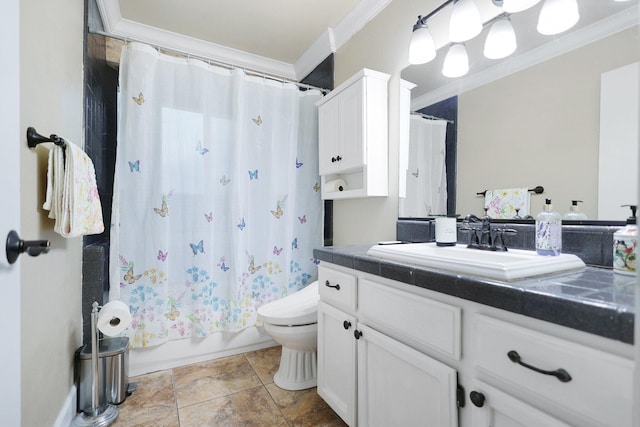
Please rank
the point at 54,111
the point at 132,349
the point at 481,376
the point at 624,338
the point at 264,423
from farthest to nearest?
the point at 132,349
the point at 264,423
the point at 54,111
the point at 481,376
the point at 624,338

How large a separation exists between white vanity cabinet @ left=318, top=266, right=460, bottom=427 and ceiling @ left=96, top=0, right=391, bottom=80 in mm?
1837

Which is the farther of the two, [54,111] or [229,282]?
[229,282]

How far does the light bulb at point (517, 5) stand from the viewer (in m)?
1.17

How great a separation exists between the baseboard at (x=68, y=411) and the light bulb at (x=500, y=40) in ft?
8.16

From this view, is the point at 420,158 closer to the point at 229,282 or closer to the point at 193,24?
the point at 229,282

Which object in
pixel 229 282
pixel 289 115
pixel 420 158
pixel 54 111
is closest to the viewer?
pixel 54 111

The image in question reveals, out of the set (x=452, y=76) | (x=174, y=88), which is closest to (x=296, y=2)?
(x=174, y=88)

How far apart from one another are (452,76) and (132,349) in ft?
8.22

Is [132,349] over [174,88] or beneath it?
beneath

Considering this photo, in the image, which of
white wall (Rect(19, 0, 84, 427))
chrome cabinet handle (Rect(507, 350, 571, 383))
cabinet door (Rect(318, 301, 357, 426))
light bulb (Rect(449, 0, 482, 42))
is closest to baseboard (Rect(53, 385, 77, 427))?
white wall (Rect(19, 0, 84, 427))

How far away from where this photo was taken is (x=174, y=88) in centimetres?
200

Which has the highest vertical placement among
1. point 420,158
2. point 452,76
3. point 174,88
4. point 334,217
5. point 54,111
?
point 174,88

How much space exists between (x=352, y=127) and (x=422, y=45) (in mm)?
590

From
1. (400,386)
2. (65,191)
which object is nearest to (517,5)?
(400,386)
